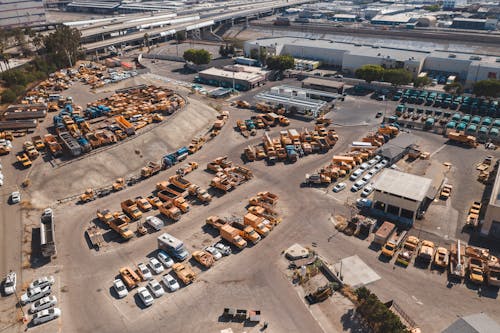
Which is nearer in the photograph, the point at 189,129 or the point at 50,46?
the point at 189,129

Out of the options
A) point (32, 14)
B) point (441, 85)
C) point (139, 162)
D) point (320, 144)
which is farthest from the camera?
point (32, 14)

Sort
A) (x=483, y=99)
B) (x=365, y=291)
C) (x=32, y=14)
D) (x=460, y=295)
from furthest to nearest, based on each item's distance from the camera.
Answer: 1. (x=32, y=14)
2. (x=483, y=99)
3. (x=460, y=295)
4. (x=365, y=291)

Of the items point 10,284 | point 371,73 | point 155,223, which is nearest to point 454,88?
point 371,73

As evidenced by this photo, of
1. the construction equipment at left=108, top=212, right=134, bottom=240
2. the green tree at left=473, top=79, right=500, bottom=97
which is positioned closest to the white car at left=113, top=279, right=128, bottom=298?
the construction equipment at left=108, top=212, right=134, bottom=240

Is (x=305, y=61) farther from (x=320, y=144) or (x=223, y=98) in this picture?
(x=320, y=144)

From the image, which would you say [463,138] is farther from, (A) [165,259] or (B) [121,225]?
(B) [121,225]

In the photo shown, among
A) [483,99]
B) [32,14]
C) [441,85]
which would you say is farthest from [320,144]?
[32,14]

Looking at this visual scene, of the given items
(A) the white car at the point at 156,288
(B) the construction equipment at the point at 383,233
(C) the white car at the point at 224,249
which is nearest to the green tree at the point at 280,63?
(B) the construction equipment at the point at 383,233

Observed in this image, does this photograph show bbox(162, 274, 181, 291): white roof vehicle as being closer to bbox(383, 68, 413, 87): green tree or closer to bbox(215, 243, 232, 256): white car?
bbox(215, 243, 232, 256): white car
